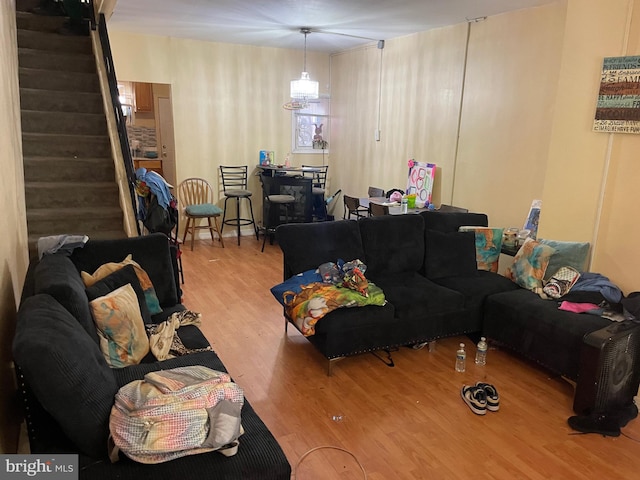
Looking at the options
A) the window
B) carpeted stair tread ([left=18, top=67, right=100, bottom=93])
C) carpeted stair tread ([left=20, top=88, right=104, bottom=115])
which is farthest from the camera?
the window

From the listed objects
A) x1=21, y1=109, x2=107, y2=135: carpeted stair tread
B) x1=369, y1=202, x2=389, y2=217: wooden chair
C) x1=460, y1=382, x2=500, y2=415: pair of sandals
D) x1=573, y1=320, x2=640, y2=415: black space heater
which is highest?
x1=21, y1=109, x2=107, y2=135: carpeted stair tread

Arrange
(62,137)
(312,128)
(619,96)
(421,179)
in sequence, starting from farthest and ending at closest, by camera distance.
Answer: (312,128) < (421,179) < (62,137) < (619,96)

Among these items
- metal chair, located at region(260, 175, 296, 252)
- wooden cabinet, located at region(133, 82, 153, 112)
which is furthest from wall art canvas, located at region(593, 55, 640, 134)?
wooden cabinet, located at region(133, 82, 153, 112)

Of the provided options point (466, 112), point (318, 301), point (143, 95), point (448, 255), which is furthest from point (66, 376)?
point (143, 95)

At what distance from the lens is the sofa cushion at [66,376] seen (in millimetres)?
1410

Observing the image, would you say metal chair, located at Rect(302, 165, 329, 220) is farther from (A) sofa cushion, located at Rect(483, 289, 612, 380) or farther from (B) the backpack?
(B) the backpack

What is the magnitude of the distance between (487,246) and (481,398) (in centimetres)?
155

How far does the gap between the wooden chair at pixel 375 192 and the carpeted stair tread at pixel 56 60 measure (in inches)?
142

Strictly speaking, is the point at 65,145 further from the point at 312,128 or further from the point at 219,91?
the point at 312,128

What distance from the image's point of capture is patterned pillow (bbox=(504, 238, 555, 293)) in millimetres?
3387

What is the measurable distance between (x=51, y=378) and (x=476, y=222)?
3494 millimetres

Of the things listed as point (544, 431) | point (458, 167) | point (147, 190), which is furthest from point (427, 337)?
point (147, 190)

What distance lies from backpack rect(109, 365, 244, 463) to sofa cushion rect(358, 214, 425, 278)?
2.04 m

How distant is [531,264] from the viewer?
3.45 m
